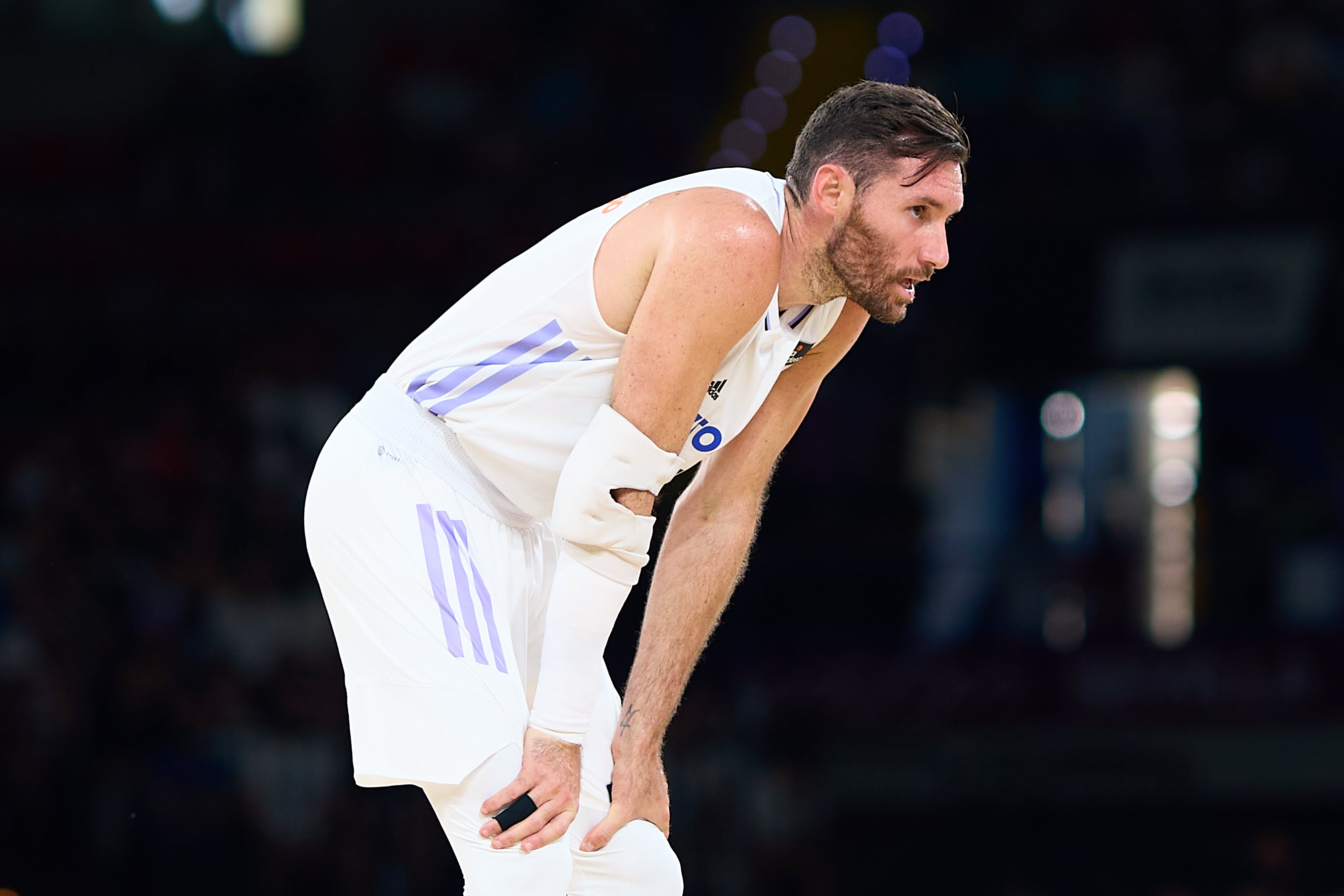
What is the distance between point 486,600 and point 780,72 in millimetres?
10296

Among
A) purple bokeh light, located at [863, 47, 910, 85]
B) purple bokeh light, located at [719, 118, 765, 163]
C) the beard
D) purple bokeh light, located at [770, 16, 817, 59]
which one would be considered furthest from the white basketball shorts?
purple bokeh light, located at [770, 16, 817, 59]

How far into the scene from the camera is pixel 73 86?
13156 mm

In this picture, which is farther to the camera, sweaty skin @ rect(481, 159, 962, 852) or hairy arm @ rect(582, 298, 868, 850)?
hairy arm @ rect(582, 298, 868, 850)

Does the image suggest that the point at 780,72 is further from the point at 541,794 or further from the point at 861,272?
the point at 541,794

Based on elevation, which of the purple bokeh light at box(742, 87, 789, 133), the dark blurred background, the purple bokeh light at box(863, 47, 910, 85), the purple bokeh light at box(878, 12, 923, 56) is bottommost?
the dark blurred background

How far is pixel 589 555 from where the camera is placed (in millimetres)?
3023

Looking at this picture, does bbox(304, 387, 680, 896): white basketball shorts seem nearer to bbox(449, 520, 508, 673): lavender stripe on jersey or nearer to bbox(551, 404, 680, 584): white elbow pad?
bbox(449, 520, 508, 673): lavender stripe on jersey

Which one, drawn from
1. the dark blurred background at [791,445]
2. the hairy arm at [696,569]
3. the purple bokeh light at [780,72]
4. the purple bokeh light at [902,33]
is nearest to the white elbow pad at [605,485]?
the hairy arm at [696,569]

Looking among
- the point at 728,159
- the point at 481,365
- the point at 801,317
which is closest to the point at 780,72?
the point at 728,159

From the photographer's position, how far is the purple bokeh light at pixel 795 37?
12898 mm

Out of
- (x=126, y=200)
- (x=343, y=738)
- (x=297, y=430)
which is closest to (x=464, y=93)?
(x=126, y=200)

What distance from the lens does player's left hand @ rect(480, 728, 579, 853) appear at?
2.87 meters

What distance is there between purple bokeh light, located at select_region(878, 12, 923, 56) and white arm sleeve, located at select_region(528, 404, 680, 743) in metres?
9.64

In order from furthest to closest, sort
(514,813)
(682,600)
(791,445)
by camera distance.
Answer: (791,445) < (682,600) < (514,813)
